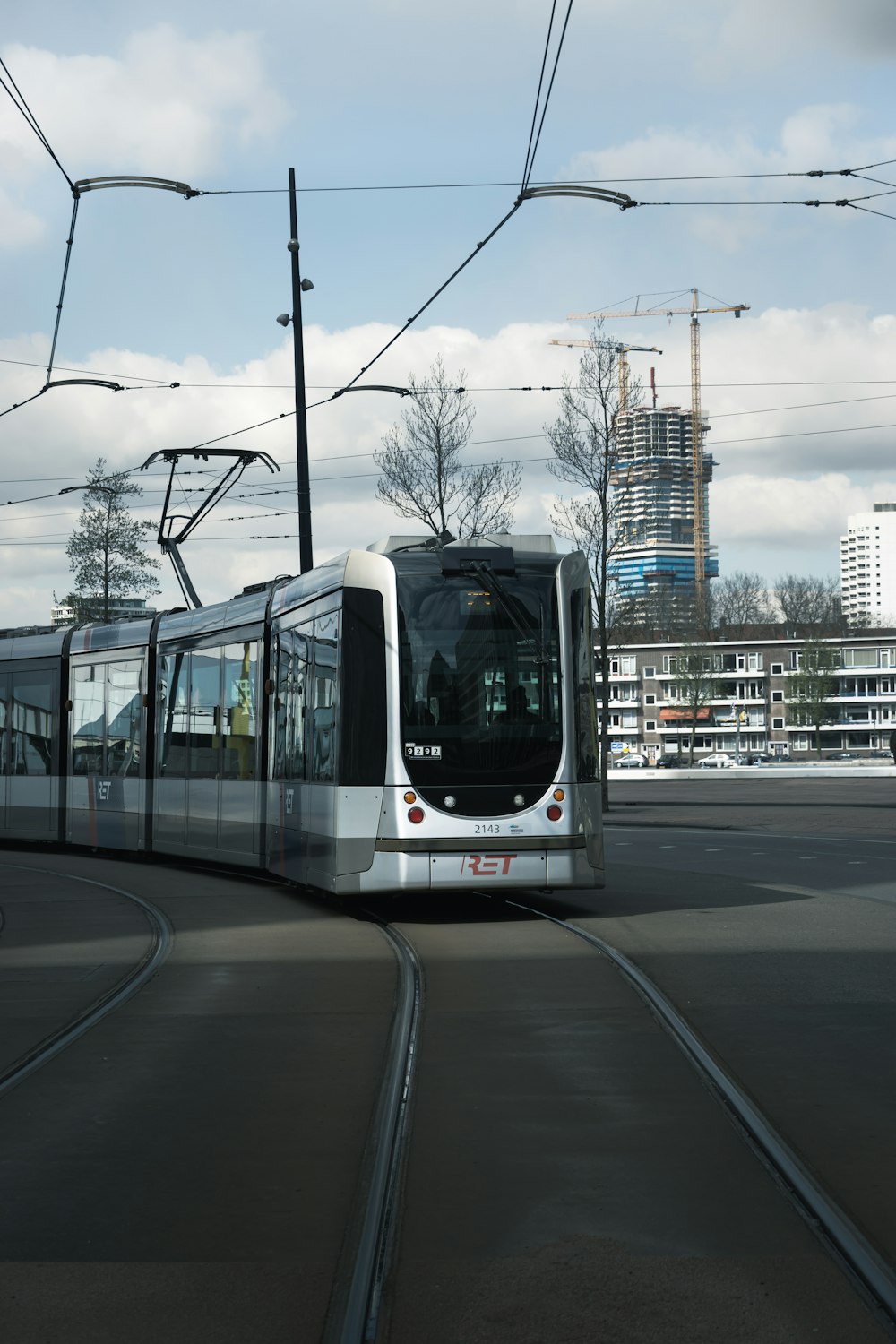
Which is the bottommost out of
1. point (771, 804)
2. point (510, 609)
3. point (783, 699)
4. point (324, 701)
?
point (771, 804)

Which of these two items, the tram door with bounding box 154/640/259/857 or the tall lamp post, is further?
the tall lamp post

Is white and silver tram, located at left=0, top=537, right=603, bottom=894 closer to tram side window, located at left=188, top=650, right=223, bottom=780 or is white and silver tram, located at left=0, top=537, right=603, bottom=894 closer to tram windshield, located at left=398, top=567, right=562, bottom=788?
tram windshield, located at left=398, top=567, right=562, bottom=788

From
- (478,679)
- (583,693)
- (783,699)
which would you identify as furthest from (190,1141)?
(783,699)

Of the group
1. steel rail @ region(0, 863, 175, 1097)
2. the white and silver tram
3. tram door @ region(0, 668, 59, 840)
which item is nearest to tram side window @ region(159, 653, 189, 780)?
tram door @ region(0, 668, 59, 840)

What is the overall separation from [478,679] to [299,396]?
14.0 meters

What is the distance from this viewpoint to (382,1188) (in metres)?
5.57

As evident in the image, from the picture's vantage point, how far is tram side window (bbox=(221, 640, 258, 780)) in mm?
18438

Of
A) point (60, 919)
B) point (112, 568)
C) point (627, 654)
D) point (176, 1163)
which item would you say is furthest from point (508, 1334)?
point (627, 654)

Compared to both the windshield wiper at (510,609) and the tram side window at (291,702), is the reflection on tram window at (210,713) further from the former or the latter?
the windshield wiper at (510,609)

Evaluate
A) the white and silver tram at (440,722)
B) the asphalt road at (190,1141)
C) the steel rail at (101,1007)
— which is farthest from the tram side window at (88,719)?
the asphalt road at (190,1141)

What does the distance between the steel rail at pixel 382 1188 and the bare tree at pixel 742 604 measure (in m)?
144

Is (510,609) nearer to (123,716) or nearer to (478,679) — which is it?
(478,679)

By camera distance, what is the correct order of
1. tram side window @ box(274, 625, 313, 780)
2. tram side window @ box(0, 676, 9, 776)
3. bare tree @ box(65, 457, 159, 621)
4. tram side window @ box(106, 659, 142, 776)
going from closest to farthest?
tram side window @ box(274, 625, 313, 780) < tram side window @ box(106, 659, 142, 776) < tram side window @ box(0, 676, 9, 776) < bare tree @ box(65, 457, 159, 621)

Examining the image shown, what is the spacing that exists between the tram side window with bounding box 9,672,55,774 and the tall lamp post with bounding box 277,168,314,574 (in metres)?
4.49
